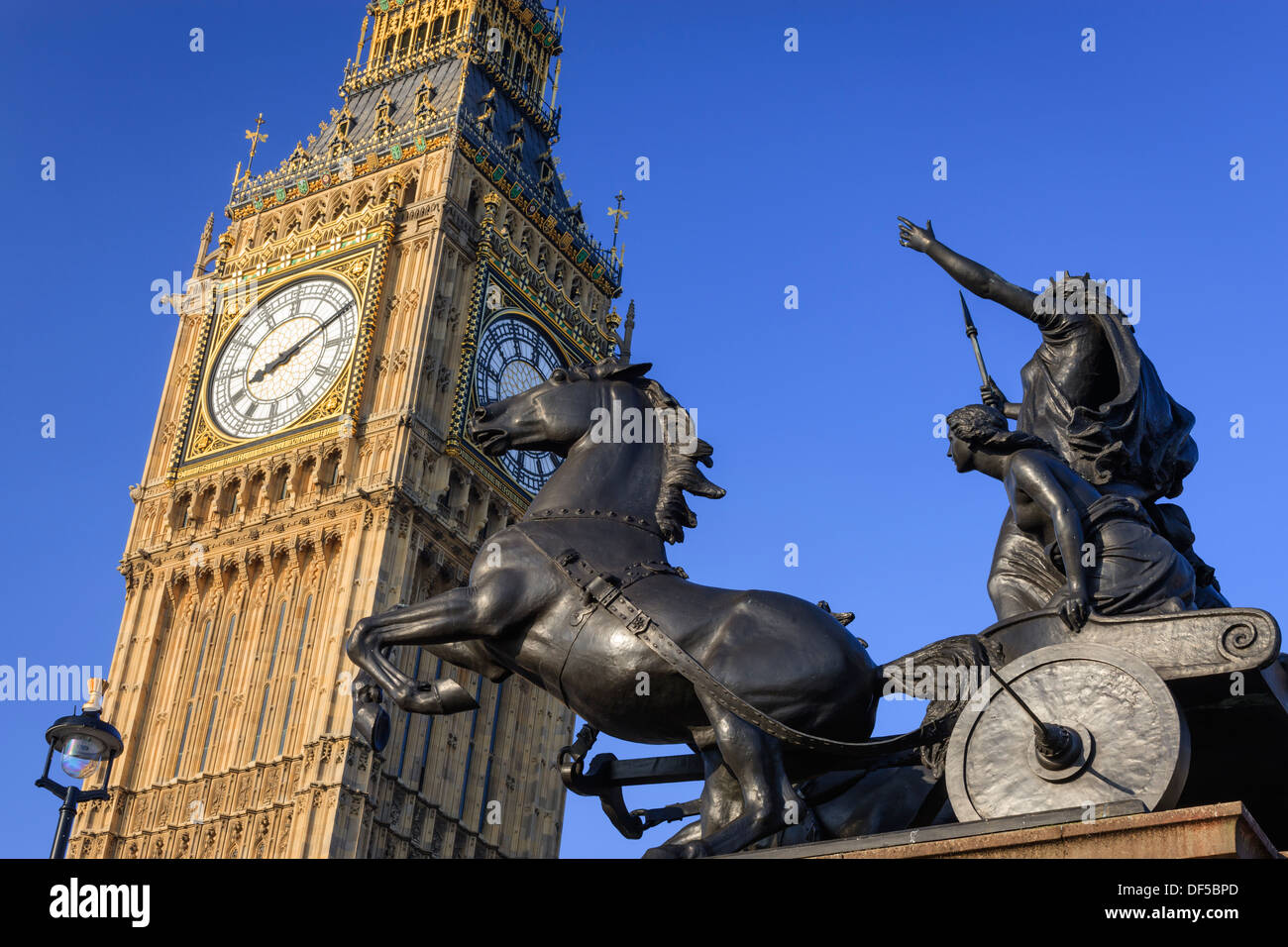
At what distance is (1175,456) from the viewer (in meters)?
9.16

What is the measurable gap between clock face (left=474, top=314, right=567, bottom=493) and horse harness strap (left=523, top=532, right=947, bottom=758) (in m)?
39.0

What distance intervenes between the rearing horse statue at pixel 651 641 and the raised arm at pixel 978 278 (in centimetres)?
161

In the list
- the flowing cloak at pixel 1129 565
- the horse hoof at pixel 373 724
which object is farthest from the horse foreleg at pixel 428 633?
the flowing cloak at pixel 1129 565

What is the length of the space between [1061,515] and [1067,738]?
133 centimetres

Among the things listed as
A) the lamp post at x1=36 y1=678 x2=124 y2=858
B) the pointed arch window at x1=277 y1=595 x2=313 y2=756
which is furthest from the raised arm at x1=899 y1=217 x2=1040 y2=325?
the pointed arch window at x1=277 y1=595 x2=313 y2=756

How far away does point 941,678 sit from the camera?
7.92 meters

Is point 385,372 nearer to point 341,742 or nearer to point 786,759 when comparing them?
point 341,742

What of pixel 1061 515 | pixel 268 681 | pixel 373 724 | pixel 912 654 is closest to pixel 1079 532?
pixel 1061 515

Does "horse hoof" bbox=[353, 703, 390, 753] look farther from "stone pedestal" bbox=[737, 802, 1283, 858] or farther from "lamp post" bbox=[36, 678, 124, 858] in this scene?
"lamp post" bbox=[36, 678, 124, 858]

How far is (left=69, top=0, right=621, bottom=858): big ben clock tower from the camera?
43.2m

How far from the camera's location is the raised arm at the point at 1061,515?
787 centimetres

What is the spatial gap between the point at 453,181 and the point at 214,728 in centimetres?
1487

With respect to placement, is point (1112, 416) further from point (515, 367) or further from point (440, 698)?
point (515, 367)
